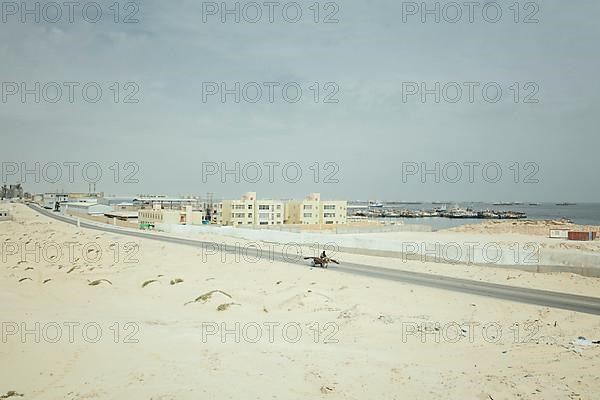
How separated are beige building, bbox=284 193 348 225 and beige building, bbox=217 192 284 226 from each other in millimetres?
4309

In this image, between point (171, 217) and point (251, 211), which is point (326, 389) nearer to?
point (171, 217)

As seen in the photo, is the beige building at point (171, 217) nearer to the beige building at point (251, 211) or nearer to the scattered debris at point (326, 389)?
the beige building at point (251, 211)

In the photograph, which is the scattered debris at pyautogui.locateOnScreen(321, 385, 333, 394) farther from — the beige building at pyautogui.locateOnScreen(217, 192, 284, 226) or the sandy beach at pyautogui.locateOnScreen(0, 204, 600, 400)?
the beige building at pyautogui.locateOnScreen(217, 192, 284, 226)

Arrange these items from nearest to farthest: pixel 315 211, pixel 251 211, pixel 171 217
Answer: pixel 171 217
pixel 251 211
pixel 315 211

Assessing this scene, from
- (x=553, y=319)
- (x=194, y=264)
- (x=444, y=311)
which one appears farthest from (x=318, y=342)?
(x=194, y=264)

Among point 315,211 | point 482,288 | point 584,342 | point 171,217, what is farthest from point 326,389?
point 315,211

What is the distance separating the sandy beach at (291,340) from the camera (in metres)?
9.56

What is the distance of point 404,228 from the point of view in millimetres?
74688

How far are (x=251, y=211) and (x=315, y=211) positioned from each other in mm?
14800

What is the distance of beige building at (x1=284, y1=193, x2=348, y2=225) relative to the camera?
9525cm

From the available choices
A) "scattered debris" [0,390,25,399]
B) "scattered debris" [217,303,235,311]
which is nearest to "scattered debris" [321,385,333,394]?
"scattered debris" [0,390,25,399]

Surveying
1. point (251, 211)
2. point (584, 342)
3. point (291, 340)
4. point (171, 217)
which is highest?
point (251, 211)

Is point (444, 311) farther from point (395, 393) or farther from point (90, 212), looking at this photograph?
point (90, 212)

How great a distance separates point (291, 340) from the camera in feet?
42.7
